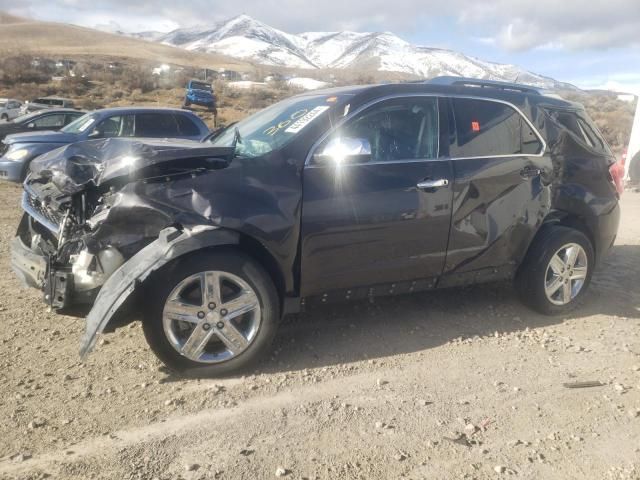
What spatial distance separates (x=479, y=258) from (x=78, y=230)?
2864 millimetres

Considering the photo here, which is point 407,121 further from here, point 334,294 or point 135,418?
point 135,418

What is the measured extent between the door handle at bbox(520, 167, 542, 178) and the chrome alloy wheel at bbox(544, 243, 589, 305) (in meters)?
0.69

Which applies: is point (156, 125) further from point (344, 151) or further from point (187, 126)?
point (344, 151)

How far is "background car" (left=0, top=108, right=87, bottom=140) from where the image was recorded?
13.0 m

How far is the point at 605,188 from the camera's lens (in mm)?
4754

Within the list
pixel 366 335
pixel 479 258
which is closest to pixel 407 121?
pixel 479 258

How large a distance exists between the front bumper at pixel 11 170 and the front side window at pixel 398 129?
849 centimetres

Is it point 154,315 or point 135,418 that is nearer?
point 135,418

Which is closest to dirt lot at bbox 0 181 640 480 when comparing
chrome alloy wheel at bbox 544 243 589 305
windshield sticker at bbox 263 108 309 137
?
chrome alloy wheel at bbox 544 243 589 305

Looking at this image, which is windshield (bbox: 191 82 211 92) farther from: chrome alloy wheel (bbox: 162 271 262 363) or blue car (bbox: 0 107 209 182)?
chrome alloy wheel (bbox: 162 271 262 363)

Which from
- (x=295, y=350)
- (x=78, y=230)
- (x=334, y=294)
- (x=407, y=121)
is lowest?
(x=295, y=350)

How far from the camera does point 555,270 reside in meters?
4.54

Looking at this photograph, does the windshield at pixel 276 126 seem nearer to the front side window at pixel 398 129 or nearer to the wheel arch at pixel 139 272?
the front side window at pixel 398 129

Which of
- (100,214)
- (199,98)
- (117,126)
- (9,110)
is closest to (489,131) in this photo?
(100,214)
